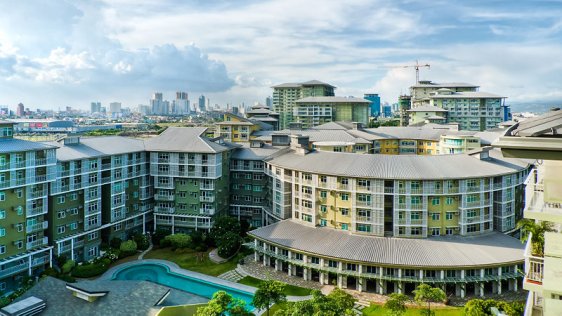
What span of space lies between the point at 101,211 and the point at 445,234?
46.1 meters

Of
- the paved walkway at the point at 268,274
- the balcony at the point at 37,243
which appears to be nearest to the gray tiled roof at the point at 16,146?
the balcony at the point at 37,243

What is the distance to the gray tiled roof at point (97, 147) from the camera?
53.6 m

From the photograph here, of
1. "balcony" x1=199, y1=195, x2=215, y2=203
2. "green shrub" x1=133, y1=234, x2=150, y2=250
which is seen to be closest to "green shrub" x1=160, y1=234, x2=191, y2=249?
"green shrub" x1=133, y1=234, x2=150, y2=250

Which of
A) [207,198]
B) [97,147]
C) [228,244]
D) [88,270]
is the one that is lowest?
[88,270]

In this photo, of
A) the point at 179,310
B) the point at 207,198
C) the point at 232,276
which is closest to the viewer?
the point at 179,310

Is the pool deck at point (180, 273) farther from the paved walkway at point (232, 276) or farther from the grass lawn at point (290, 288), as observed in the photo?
the grass lawn at point (290, 288)

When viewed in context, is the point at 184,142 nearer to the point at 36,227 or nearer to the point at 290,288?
the point at 36,227

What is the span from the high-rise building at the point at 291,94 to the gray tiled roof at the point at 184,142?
100493 mm

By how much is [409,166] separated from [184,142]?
34.9m

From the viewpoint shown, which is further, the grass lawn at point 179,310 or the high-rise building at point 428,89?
the high-rise building at point 428,89

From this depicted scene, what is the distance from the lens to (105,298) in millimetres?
36406

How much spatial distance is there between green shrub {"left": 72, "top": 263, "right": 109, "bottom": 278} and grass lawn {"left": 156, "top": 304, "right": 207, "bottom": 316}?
1912 cm

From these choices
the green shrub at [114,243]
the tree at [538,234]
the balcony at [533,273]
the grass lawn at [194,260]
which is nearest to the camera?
the balcony at [533,273]

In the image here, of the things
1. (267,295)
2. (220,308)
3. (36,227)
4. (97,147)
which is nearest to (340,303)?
(267,295)
